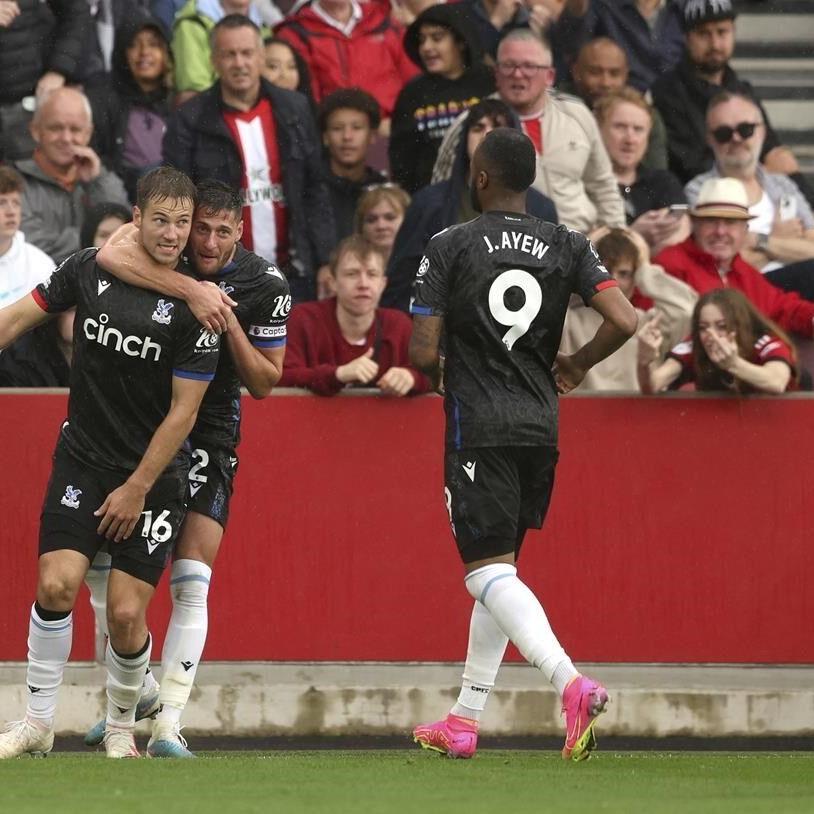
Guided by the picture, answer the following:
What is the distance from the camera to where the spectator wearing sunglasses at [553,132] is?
10992 millimetres

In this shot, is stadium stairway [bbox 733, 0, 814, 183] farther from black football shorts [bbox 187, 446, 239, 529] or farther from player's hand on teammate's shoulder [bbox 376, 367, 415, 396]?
black football shorts [bbox 187, 446, 239, 529]

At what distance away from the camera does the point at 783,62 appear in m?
15.5

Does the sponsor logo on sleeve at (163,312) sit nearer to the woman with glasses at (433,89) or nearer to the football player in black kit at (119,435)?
the football player in black kit at (119,435)

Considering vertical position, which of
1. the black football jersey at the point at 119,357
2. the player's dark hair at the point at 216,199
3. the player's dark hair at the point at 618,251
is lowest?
the black football jersey at the point at 119,357

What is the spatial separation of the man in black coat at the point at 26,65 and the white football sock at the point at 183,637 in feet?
16.8

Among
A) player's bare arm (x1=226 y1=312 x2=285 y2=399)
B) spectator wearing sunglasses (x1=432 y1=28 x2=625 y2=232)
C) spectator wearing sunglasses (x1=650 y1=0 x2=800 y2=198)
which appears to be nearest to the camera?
player's bare arm (x1=226 y1=312 x2=285 y2=399)

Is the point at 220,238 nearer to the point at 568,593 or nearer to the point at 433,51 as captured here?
the point at 568,593

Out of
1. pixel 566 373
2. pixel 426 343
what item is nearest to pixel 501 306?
pixel 426 343

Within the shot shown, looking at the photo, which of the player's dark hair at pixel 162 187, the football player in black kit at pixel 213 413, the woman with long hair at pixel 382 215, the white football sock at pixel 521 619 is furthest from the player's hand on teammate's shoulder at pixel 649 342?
the player's dark hair at pixel 162 187

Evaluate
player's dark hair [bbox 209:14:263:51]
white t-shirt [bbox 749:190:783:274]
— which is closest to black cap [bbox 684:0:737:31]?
white t-shirt [bbox 749:190:783:274]

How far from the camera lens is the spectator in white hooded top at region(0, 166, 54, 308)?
10.2m

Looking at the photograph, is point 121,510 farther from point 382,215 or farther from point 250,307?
point 382,215

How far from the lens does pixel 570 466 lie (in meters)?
9.52

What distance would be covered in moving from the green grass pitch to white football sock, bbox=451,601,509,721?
0.75 feet
